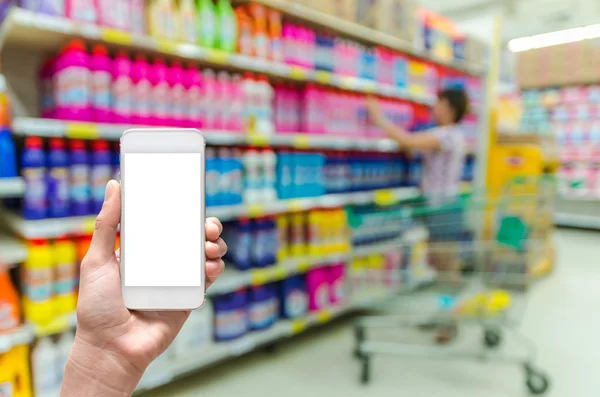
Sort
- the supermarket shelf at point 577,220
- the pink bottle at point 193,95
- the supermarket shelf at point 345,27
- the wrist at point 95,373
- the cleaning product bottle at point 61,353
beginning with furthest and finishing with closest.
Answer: the supermarket shelf at point 577,220 → the supermarket shelf at point 345,27 → the pink bottle at point 193,95 → the cleaning product bottle at point 61,353 → the wrist at point 95,373

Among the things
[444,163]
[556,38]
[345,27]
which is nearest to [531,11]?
[556,38]

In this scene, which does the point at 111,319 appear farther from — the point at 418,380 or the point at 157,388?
the point at 418,380

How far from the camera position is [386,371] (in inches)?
91.3

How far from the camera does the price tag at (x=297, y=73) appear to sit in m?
2.33

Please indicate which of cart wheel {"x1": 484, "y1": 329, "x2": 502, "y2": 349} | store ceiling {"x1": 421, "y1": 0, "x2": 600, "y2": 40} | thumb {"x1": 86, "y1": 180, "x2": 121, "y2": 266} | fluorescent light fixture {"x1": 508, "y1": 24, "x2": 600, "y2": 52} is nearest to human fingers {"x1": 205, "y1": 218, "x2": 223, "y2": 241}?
thumb {"x1": 86, "y1": 180, "x2": 121, "y2": 266}

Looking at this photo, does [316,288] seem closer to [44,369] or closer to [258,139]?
[258,139]

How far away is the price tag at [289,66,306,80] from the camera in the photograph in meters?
2.33

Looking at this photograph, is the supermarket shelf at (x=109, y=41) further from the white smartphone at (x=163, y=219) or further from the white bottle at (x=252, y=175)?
the white smartphone at (x=163, y=219)

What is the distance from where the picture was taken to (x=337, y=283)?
282 centimetres

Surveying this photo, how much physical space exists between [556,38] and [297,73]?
27.9 feet

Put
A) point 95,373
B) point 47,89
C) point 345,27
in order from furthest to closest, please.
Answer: point 345,27, point 47,89, point 95,373

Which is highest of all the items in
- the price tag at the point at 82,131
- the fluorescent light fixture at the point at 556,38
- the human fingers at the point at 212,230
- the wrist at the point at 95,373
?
the fluorescent light fixture at the point at 556,38

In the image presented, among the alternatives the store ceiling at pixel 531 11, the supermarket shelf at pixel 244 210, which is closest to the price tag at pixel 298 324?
the supermarket shelf at pixel 244 210

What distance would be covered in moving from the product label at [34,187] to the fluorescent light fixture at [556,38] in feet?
28.7
